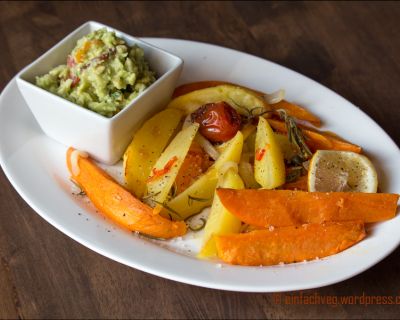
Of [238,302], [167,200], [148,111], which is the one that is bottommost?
[238,302]

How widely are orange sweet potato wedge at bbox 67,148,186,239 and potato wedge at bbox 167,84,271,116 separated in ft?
1.43

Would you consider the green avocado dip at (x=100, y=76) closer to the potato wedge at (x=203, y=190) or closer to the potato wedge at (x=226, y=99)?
the potato wedge at (x=226, y=99)

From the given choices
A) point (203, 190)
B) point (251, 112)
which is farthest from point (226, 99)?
point (203, 190)

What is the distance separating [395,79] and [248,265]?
4.60 ft

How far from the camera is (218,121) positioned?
7.04 ft

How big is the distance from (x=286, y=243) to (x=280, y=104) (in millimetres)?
725

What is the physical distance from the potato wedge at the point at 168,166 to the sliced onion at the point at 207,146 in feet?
0.23

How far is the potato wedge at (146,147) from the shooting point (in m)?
2.06

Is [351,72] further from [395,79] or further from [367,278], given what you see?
[367,278]

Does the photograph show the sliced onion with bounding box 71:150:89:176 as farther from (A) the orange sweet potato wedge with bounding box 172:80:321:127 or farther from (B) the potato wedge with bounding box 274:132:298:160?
(B) the potato wedge with bounding box 274:132:298:160

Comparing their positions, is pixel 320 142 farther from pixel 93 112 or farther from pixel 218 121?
pixel 93 112

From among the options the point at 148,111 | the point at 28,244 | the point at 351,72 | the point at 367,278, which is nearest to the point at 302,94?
the point at 351,72

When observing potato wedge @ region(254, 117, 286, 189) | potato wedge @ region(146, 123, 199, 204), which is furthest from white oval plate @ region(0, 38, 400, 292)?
potato wedge @ region(254, 117, 286, 189)

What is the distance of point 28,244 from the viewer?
1971 millimetres
